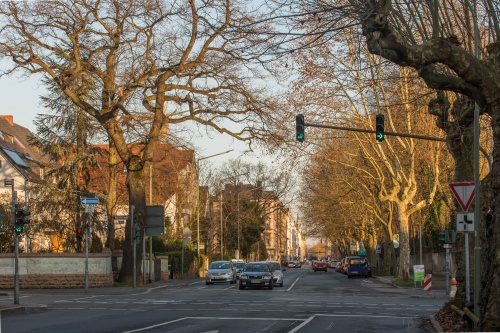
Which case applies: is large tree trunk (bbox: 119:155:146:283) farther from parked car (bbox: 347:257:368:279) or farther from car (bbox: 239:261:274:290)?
parked car (bbox: 347:257:368:279)

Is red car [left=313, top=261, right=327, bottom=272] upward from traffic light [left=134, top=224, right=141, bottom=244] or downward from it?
downward

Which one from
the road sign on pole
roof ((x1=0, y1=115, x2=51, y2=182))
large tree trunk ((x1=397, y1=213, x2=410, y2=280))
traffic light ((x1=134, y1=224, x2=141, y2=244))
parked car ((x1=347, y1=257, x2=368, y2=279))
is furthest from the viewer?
parked car ((x1=347, y1=257, x2=368, y2=279))

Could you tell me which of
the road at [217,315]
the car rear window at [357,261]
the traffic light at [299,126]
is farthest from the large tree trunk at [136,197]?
the car rear window at [357,261]

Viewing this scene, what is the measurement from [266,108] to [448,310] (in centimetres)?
1815

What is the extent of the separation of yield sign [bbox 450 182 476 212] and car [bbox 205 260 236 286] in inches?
1161

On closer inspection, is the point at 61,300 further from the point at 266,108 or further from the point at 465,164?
the point at 465,164

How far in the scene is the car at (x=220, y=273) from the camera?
45.0 metres

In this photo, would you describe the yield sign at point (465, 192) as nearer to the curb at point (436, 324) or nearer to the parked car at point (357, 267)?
the curb at point (436, 324)

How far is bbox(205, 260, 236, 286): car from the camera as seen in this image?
148ft

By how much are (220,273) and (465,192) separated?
29764 millimetres

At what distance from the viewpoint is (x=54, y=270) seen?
3744 centimetres

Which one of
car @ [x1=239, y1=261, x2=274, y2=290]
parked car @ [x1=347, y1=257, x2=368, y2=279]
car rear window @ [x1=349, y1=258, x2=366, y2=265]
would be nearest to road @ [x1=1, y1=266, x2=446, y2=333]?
car @ [x1=239, y1=261, x2=274, y2=290]

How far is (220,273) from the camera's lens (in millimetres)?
45250

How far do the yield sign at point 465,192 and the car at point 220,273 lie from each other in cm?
2949
